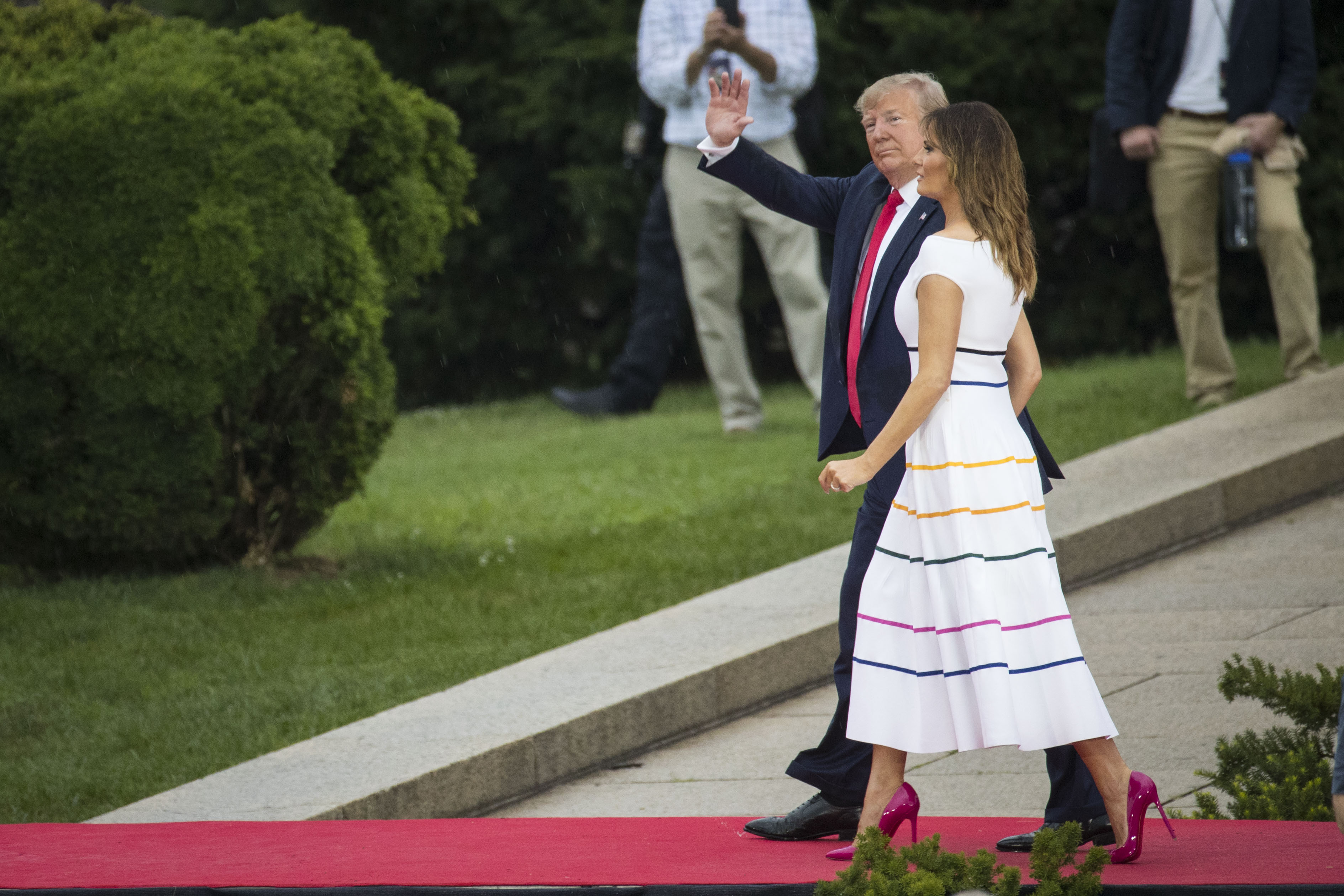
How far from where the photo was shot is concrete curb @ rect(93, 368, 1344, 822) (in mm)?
4570

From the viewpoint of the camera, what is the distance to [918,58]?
12.3 meters

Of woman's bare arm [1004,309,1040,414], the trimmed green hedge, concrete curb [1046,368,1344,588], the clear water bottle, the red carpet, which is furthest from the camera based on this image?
the trimmed green hedge

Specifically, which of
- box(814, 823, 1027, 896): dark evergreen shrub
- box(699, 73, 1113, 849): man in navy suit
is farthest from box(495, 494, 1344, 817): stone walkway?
box(814, 823, 1027, 896): dark evergreen shrub

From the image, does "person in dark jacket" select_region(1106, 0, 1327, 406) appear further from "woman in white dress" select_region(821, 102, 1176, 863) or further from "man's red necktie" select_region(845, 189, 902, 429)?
"woman in white dress" select_region(821, 102, 1176, 863)

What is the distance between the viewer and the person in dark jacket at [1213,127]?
26.0ft

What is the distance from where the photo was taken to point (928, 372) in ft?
10.8

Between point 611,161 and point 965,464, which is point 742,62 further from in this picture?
point 965,464

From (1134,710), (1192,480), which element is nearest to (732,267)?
(1192,480)

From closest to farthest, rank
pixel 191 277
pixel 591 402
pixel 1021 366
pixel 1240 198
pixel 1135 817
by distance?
pixel 1135 817 < pixel 1021 366 < pixel 191 277 < pixel 1240 198 < pixel 591 402

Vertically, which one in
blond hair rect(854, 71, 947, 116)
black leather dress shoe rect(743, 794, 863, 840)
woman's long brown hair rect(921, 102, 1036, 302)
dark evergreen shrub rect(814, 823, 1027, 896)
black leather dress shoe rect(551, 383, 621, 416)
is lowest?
black leather dress shoe rect(551, 383, 621, 416)

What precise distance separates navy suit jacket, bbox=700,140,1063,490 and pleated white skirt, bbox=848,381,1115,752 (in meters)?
0.21

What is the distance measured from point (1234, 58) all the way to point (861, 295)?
511 centimetres

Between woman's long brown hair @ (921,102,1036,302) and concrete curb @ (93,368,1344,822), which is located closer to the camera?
woman's long brown hair @ (921,102,1036,302)

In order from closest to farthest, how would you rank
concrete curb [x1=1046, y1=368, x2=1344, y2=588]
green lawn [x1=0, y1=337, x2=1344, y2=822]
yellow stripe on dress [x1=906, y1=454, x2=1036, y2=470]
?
yellow stripe on dress [x1=906, y1=454, x2=1036, y2=470]
green lawn [x1=0, y1=337, x2=1344, y2=822]
concrete curb [x1=1046, y1=368, x2=1344, y2=588]
